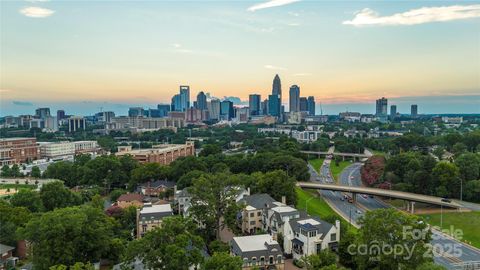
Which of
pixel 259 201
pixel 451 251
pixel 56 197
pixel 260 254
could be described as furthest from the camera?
pixel 56 197

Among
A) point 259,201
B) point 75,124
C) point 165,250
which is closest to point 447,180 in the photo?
point 259,201

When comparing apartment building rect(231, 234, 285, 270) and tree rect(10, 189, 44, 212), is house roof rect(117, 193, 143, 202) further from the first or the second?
apartment building rect(231, 234, 285, 270)

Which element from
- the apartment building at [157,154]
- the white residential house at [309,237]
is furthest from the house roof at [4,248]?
the apartment building at [157,154]

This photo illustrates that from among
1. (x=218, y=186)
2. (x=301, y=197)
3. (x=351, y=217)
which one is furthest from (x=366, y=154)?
(x=218, y=186)

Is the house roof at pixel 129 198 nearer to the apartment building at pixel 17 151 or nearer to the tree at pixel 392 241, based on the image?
the tree at pixel 392 241

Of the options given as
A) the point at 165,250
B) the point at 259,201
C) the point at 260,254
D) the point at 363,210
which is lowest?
the point at 363,210

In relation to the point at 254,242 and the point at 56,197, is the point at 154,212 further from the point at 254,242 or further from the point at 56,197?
the point at 56,197

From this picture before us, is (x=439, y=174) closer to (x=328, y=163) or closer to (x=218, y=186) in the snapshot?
(x=218, y=186)

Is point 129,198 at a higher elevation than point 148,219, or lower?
lower
